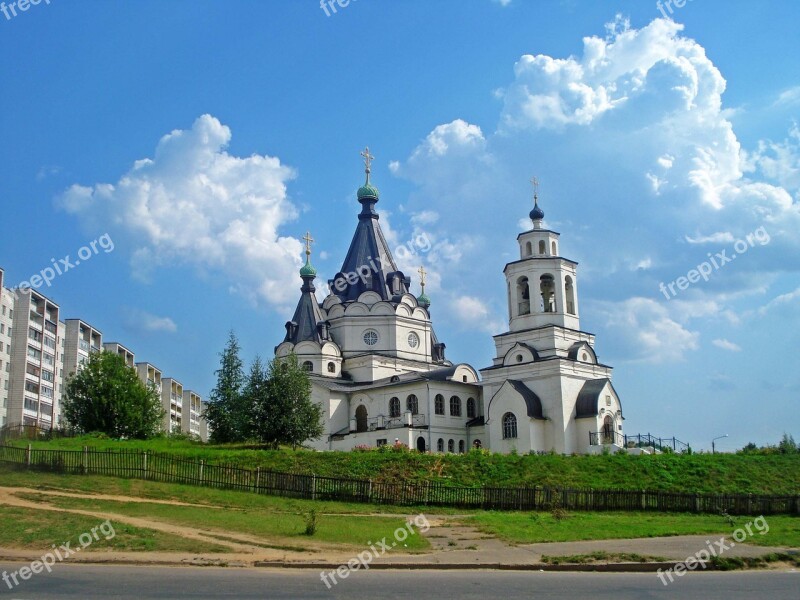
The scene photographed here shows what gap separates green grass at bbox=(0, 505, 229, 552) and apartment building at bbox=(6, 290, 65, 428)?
49064 millimetres

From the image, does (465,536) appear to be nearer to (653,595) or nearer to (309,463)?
(653,595)

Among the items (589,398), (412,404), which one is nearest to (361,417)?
(412,404)

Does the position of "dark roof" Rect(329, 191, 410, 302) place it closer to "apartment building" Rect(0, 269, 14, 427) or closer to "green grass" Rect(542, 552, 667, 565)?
"apartment building" Rect(0, 269, 14, 427)

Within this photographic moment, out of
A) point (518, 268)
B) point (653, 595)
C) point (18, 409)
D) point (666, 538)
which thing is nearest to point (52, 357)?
point (18, 409)

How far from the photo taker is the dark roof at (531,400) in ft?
141

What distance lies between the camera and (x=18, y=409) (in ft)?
213

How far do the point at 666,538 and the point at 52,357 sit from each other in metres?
65.9

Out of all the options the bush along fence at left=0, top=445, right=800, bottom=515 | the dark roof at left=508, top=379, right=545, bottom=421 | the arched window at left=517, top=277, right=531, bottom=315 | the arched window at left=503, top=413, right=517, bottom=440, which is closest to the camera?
the bush along fence at left=0, top=445, right=800, bottom=515

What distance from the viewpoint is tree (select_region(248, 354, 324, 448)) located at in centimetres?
4097

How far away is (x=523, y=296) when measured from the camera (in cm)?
4694

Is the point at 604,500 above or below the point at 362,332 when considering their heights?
below

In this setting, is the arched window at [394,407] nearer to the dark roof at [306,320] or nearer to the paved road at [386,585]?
the dark roof at [306,320]

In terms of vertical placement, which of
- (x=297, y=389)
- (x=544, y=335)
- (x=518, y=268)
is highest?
(x=518, y=268)

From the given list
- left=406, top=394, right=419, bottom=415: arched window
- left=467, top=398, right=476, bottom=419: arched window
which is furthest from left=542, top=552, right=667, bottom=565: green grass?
left=467, top=398, right=476, bottom=419: arched window
